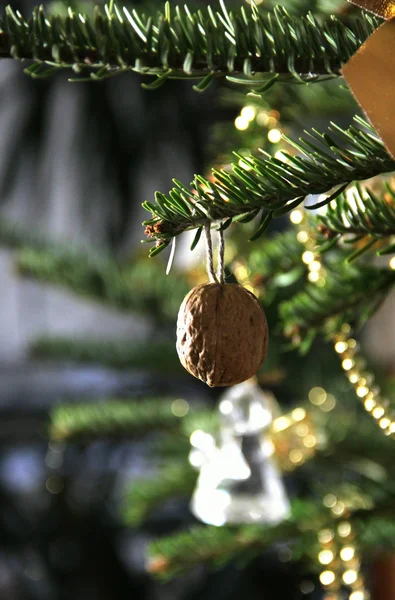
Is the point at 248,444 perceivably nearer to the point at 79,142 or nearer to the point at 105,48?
the point at 105,48

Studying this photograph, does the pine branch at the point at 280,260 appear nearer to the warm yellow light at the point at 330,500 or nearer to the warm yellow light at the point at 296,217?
the warm yellow light at the point at 296,217

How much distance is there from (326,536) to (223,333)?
0.71 feet

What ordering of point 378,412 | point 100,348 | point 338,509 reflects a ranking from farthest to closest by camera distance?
point 100,348, point 338,509, point 378,412

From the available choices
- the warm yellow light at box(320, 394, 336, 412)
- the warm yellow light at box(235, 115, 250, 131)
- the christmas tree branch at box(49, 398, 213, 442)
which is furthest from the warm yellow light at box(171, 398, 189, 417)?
the warm yellow light at box(235, 115, 250, 131)

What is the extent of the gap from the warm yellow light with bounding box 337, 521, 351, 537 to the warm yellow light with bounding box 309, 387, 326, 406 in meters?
0.19

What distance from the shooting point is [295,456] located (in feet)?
1.44

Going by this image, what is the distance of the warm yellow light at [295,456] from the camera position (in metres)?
0.44

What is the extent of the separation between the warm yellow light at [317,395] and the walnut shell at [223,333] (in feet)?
1.28

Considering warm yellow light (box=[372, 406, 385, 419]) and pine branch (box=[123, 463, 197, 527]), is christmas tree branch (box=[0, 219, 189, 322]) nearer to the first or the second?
pine branch (box=[123, 463, 197, 527])

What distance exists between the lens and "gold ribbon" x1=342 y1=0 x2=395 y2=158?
0.16 m

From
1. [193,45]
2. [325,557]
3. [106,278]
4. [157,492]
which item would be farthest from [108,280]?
[193,45]

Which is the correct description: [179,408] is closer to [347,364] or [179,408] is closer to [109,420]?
[109,420]

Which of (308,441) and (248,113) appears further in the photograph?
(308,441)

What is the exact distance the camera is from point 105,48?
0.58 ft
